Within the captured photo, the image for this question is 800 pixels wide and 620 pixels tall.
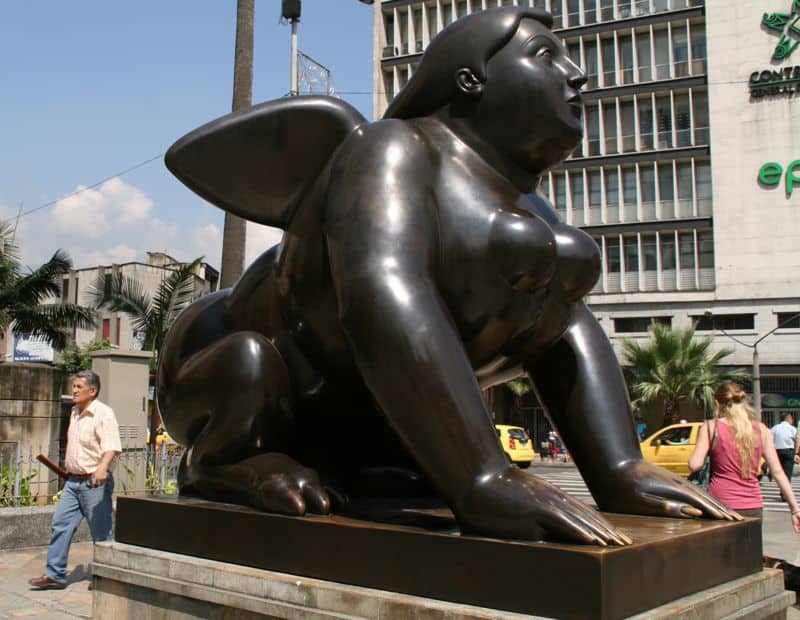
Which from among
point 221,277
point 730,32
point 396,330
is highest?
point 730,32

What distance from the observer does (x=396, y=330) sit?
1.96 metres

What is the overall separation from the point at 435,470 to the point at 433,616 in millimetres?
322

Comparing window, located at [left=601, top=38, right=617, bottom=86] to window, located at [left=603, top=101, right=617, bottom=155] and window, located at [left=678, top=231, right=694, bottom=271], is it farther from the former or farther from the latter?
window, located at [left=678, top=231, right=694, bottom=271]

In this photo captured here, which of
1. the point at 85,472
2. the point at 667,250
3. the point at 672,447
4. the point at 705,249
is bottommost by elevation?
the point at 672,447

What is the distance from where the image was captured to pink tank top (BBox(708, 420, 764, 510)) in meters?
5.07

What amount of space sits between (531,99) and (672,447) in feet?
52.6

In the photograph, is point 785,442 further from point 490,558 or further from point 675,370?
point 490,558

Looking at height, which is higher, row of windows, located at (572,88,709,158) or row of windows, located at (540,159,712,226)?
row of windows, located at (572,88,709,158)

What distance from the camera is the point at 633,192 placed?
37.0 meters

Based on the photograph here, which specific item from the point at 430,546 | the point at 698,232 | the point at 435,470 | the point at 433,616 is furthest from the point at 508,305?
the point at 698,232

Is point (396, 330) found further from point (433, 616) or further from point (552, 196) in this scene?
point (552, 196)

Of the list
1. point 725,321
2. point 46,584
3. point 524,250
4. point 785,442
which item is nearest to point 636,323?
point 725,321

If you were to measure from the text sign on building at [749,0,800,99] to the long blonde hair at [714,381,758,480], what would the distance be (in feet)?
110

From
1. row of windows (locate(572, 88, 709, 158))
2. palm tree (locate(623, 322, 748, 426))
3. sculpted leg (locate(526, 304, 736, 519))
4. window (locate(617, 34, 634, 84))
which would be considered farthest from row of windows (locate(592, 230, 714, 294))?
sculpted leg (locate(526, 304, 736, 519))
